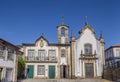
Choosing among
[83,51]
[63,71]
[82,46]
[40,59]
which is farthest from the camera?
[40,59]

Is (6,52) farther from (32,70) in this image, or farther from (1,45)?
(32,70)

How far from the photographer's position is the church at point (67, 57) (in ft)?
110

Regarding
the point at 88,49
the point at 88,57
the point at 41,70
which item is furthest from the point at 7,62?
the point at 88,49

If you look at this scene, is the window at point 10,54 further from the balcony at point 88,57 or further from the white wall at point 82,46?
the balcony at point 88,57

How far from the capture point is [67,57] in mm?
35156

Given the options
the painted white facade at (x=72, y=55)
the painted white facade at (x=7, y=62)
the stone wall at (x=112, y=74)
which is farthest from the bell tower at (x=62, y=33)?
the painted white facade at (x=7, y=62)

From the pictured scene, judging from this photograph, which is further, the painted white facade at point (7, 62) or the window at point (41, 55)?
the window at point (41, 55)

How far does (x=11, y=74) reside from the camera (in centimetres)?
2338

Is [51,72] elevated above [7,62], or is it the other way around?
[7,62]

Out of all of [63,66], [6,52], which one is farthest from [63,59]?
[6,52]

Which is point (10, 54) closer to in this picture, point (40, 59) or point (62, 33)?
point (40, 59)

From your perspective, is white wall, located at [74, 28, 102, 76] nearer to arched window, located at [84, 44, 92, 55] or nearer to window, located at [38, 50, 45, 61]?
arched window, located at [84, 44, 92, 55]

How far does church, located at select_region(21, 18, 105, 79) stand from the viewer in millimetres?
33531

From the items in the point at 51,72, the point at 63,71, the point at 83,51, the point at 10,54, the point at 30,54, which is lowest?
the point at 51,72
